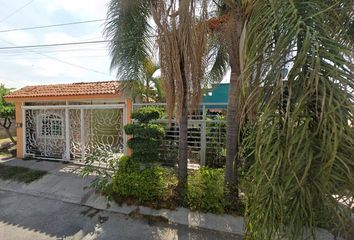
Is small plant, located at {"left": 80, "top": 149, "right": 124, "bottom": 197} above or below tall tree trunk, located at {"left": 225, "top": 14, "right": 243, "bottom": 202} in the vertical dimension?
below

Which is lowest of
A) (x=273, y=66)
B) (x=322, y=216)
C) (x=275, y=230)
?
(x=275, y=230)

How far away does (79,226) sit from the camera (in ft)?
16.2

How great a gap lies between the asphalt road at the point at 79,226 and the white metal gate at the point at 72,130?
2.74m

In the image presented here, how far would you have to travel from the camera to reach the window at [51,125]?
30.5 feet

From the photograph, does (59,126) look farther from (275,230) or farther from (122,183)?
(275,230)

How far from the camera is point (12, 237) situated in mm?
4559

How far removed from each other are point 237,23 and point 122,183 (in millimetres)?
4429

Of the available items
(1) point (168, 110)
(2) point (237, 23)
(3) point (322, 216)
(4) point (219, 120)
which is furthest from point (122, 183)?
(3) point (322, 216)

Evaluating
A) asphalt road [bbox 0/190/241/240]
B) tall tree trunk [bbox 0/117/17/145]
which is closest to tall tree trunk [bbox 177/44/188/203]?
asphalt road [bbox 0/190/241/240]

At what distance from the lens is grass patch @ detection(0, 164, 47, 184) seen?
295 inches

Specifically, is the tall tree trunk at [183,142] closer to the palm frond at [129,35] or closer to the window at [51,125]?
the palm frond at [129,35]

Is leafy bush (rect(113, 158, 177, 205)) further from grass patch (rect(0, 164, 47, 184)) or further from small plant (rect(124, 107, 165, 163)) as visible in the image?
grass patch (rect(0, 164, 47, 184))

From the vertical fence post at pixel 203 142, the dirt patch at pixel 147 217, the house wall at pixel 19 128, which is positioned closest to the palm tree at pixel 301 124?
the dirt patch at pixel 147 217

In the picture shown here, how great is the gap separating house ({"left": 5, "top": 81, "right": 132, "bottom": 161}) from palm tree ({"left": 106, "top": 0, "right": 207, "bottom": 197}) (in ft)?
8.31
